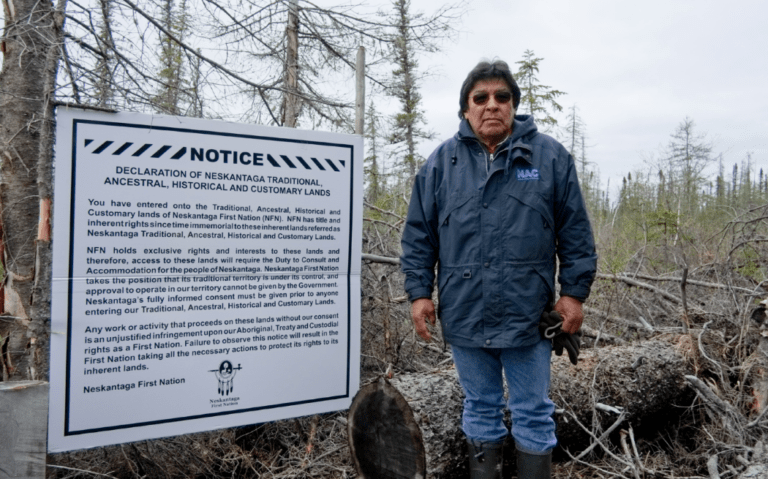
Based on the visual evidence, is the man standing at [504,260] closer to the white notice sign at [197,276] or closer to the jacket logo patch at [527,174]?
the jacket logo patch at [527,174]

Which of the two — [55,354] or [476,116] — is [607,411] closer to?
[476,116]

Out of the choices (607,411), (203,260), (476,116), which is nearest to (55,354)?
(203,260)

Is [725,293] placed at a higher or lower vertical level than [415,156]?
lower

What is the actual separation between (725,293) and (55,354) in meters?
5.29

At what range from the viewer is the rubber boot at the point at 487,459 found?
2645 millimetres

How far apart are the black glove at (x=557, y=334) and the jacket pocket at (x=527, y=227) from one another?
295mm

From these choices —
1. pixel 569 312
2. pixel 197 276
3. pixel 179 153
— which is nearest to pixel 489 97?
pixel 569 312

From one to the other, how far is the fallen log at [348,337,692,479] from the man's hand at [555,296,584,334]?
3.02ft

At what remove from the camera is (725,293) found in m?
4.63

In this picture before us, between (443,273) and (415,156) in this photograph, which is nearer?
(443,273)

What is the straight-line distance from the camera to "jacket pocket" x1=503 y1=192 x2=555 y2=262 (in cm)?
244

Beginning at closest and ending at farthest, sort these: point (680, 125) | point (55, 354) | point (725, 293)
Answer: point (55, 354)
point (725, 293)
point (680, 125)

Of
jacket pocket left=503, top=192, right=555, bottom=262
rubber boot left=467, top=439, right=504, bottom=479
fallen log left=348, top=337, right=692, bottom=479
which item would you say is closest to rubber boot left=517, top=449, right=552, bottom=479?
rubber boot left=467, top=439, right=504, bottom=479

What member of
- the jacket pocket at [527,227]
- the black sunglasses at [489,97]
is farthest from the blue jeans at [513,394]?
the black sunglasses at [489,97]
